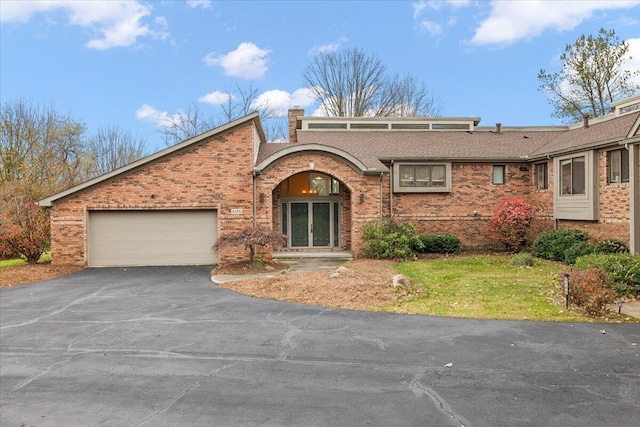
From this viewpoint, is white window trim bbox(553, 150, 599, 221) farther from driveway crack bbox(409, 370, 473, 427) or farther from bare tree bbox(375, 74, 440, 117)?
bare tree bbox(375, 74, 440, 117)

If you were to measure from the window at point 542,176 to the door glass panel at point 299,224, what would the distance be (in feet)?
34.0

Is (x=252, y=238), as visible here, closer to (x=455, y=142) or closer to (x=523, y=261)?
(x=523, y=261)

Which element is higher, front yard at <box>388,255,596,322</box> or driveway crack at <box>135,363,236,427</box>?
front yard at <box>388,255,596,322</box>

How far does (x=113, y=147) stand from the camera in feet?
120

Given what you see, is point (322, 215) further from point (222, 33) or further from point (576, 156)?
point (222, 33)

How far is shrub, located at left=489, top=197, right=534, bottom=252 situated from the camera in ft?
57.6

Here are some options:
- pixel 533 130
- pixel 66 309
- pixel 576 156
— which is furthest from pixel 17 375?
pixel 533 130

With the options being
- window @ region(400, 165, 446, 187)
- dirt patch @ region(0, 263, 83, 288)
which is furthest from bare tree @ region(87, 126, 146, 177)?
window @ region(400, 165, 446, 187)

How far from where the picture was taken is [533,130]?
22.4 meters

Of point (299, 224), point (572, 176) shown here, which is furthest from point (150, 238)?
point (572, 176)

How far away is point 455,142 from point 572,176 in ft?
19.0

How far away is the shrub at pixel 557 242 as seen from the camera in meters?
15.2

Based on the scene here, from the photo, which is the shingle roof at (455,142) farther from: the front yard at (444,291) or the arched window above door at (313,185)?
the front yard at (444,291)

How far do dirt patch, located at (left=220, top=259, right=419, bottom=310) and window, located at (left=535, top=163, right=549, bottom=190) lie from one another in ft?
31.6
